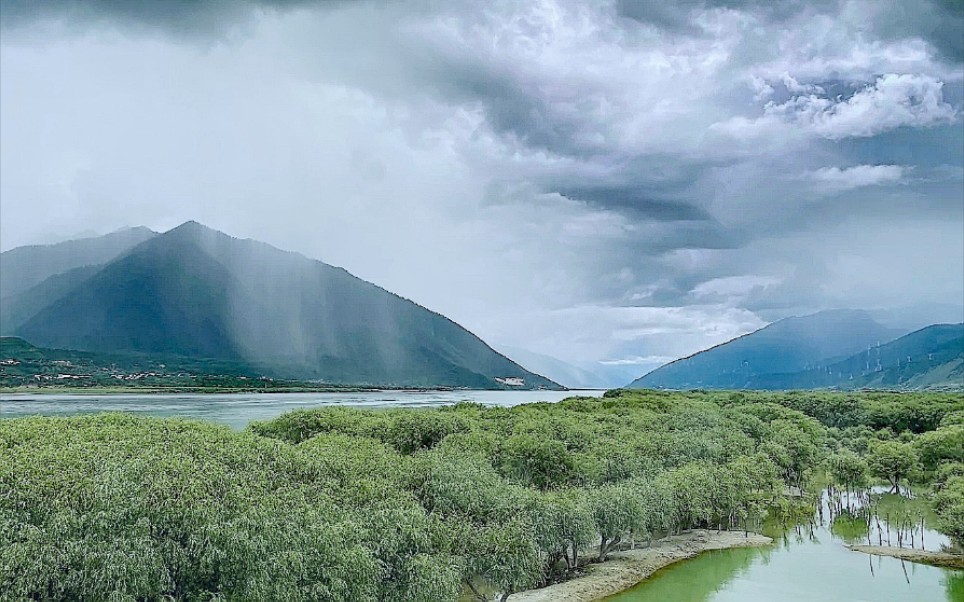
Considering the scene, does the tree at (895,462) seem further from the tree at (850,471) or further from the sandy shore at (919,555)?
the sandy shore at (919,555)

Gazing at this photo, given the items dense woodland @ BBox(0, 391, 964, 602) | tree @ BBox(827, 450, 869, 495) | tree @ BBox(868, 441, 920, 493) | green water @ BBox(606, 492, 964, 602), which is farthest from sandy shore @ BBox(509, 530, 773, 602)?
tree @ BBox(868, 441, 920, 493)

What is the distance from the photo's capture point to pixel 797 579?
47500mm

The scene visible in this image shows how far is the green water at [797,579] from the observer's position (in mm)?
43938

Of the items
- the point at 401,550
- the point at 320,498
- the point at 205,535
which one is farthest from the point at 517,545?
the point at 205,535

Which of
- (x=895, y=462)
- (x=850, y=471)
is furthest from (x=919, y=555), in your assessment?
(x=895, y=462)

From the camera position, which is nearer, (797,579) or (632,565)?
(797,579)

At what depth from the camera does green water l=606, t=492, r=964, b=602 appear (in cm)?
4394

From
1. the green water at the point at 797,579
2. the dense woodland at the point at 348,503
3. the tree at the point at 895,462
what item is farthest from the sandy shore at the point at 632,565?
the tree at the point at 895,462

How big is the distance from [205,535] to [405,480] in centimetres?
1562

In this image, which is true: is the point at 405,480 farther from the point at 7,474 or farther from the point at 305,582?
the point at 7,474

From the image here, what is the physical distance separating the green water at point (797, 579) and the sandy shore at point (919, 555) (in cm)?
94

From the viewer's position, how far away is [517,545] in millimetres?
35781

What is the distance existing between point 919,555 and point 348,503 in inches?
1920

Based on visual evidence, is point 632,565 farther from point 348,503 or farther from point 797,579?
point 348,503
